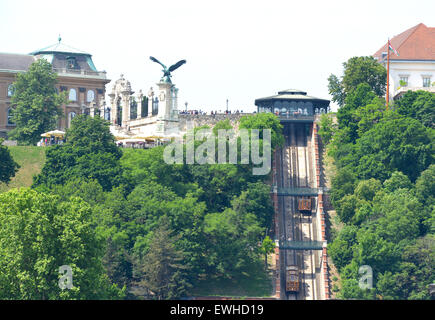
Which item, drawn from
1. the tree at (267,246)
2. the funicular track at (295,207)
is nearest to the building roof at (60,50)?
the funicular track at (295,207)

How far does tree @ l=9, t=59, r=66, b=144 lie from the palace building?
8980 millimetres

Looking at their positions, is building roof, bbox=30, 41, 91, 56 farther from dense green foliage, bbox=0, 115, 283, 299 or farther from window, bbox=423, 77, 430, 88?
window, bbox=423, 77, 430, 88

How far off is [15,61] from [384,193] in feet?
200

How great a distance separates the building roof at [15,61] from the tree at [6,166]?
35.0 metres

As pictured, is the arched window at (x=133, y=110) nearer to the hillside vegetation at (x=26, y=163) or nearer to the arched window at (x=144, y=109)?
the arched window at (x=144, y=109)

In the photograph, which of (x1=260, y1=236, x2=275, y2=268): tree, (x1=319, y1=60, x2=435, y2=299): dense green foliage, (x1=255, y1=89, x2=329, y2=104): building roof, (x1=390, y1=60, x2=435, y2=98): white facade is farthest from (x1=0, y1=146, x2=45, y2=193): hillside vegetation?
(x1=390, y1=60, x2=435, y2=98): white facade

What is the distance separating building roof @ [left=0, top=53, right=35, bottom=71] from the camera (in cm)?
13212

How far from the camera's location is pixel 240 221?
9081 cm

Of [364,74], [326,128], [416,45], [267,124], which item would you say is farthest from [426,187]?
[416,45]

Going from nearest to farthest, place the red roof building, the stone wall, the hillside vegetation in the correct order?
the hillside vegetation < the stone wall < the red roof building

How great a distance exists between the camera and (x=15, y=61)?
440 feet

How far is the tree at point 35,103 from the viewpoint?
117256mm
